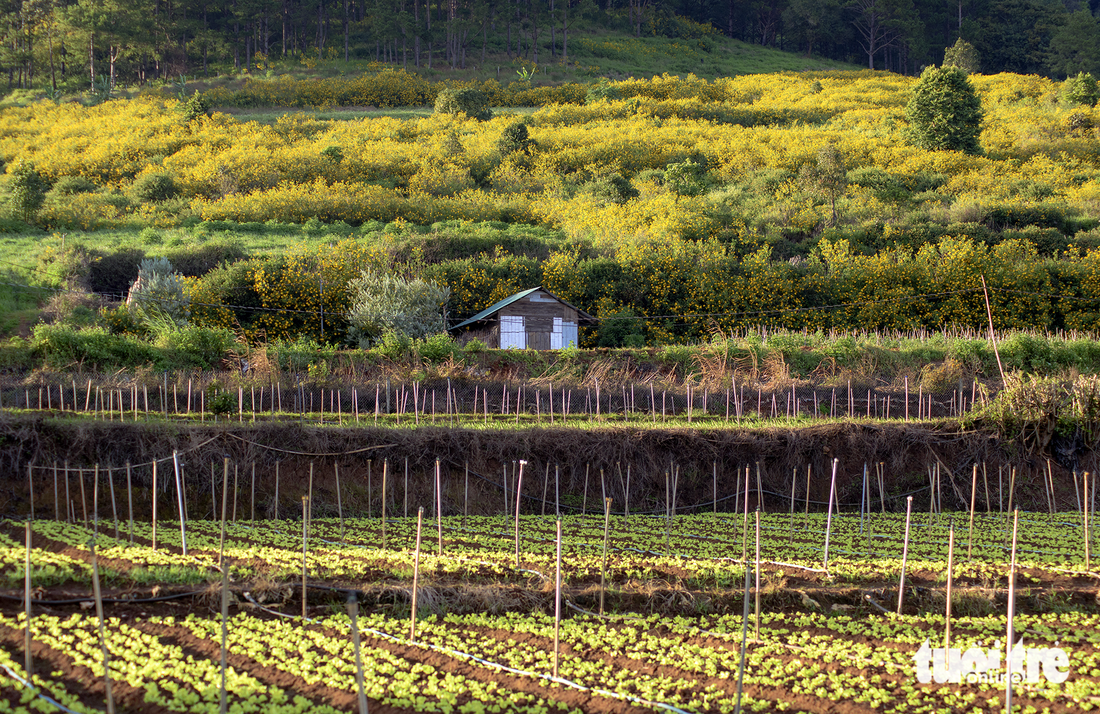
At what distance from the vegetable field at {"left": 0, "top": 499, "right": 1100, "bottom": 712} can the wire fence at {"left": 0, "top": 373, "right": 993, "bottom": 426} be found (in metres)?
6.07

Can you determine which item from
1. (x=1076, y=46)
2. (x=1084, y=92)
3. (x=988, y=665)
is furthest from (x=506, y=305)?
(x=1076, y=46)

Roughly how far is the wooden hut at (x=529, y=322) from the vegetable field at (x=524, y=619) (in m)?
14.6

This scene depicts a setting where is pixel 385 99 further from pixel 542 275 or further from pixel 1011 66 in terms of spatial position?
pixel 1011 66

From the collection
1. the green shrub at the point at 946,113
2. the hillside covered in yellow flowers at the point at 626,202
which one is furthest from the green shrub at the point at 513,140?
the green shrub at the point at 946,113

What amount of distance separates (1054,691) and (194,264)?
3256 cm

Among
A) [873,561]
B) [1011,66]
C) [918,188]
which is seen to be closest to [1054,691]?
[873,561]

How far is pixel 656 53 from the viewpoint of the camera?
269 ft

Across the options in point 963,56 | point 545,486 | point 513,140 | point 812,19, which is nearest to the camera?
point 545,486

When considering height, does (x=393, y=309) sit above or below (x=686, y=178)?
below

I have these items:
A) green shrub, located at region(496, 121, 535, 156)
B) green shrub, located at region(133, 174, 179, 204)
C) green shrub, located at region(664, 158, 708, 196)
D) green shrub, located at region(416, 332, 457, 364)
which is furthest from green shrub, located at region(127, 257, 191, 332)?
green shrub, located at region(496, 121, 535, 156)

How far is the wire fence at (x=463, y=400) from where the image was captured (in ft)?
65.3

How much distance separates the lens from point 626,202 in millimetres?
44781

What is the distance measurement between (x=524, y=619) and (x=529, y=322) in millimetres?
19088

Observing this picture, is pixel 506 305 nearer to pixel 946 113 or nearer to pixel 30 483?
pixel 30 483
